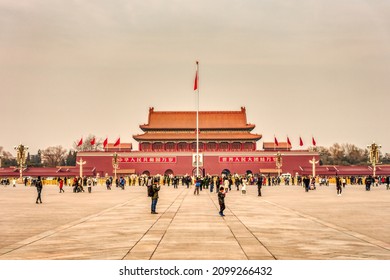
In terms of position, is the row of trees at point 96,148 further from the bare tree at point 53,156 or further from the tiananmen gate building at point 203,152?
the tiananmen gate building at point 203,152

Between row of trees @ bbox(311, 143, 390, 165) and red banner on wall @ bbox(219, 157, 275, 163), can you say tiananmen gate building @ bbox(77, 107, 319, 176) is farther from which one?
row of trees @ bbox(311, 143, 390, 165)

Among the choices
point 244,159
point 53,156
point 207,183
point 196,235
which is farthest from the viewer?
point 53,156

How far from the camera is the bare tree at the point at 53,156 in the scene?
11956 centimetres

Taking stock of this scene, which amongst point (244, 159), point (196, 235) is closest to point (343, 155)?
point (244, 159)

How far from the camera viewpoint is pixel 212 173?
84.4 m

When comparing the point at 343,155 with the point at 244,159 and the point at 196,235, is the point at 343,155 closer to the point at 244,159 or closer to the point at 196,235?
the point at 244,159

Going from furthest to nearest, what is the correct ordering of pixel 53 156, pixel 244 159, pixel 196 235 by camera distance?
pixel 53 156 → pixel 244 159 → pixel 196 235

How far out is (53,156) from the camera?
121250 mm

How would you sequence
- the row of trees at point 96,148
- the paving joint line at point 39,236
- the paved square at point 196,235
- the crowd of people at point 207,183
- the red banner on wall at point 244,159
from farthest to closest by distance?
1. the row of trees at point 96,148
2. the red banner on wall at point 244,159
3. the crowd of people at point 207,183
4. the paving joint line at point 39,236
5. the paved square at point 196,235

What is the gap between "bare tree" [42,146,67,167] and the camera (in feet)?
392

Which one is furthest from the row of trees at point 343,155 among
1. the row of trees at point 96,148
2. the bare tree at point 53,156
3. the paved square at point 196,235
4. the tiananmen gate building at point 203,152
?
the paved square at point 196,235

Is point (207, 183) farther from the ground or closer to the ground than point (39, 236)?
farther from the ground

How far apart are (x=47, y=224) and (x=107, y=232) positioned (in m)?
3.10
